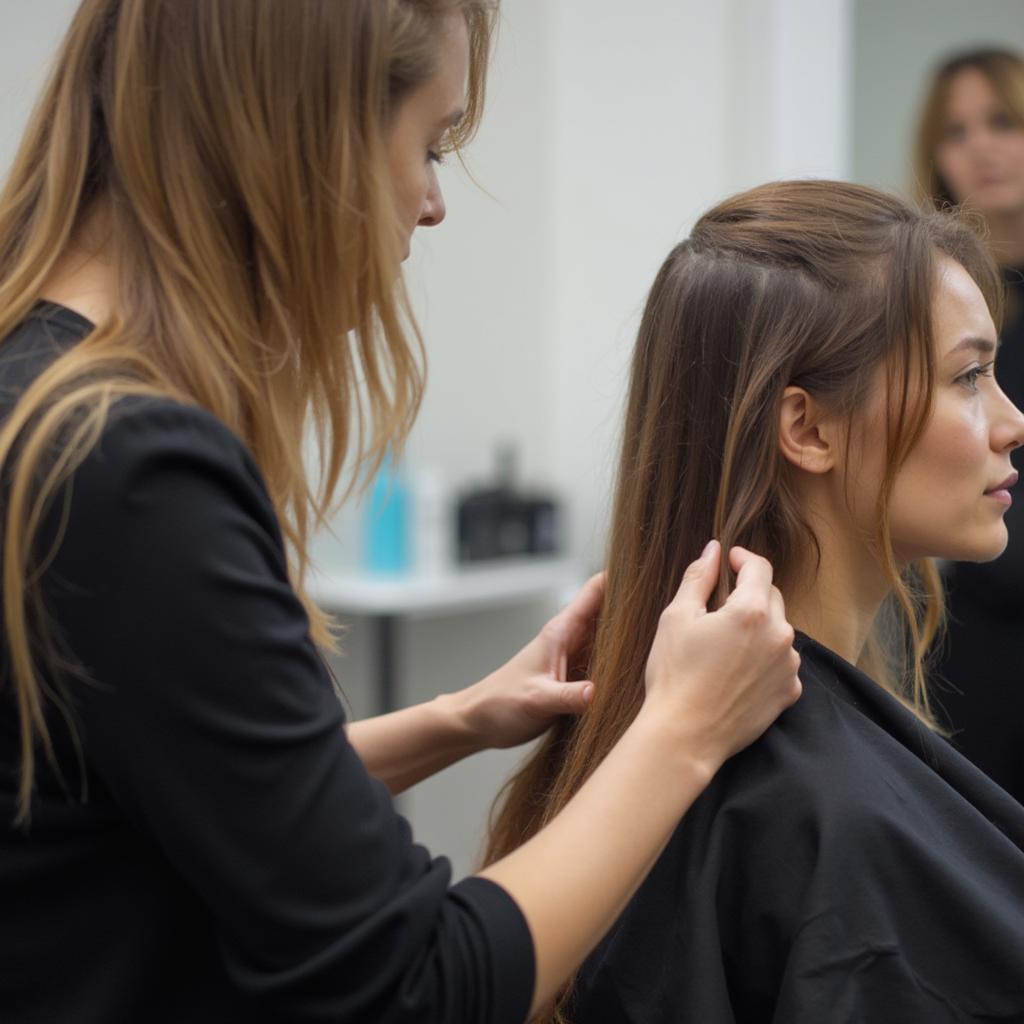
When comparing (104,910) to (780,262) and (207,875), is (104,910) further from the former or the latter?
(780,262)

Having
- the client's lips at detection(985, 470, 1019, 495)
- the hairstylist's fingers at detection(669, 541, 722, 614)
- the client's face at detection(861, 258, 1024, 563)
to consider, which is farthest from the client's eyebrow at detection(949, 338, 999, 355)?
the hairstylist's fingers at detection(669, 541, 722, 614)

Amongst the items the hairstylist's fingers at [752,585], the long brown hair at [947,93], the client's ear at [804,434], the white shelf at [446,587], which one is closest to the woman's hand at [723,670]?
the hairstylist's fingers at [752,585]

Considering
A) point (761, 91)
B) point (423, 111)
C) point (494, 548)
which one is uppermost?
point (761, 91)

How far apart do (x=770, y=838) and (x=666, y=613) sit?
0.21 m

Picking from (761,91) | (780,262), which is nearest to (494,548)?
(761,91)

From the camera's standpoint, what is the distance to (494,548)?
2838 mm

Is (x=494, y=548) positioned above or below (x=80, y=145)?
below

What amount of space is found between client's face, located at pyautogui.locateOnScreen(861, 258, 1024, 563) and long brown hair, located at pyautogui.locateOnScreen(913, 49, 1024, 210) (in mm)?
1049

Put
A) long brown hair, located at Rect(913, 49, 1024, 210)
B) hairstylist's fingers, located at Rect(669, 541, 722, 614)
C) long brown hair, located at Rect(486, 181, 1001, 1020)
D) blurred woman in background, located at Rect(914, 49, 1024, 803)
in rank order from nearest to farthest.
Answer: hairstylist's fingers, located at Rect(669, 541, 722, 614)
long brown hair, located at Rect(486, 181, 1001, 1020)
blurred woman in background, located at Rect(914, 49, 1024, 803)
long brown hair, located at Rect(913, 49, 1024, 210)

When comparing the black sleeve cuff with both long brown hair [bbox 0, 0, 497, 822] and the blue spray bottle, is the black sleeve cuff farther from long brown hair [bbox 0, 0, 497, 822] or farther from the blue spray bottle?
the blue spray bottle

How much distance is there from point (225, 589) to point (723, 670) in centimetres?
34

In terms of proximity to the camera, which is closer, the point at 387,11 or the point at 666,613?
the point at 387,11

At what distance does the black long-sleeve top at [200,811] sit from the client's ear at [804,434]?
513 mm

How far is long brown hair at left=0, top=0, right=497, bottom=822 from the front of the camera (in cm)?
73
